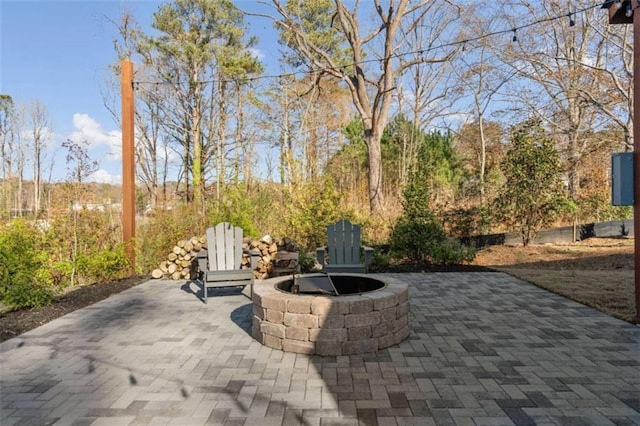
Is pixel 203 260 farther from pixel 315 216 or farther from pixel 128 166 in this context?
pixel 315 216

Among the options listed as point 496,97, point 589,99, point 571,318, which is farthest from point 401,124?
point 571,318

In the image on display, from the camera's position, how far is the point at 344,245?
17.5 ft

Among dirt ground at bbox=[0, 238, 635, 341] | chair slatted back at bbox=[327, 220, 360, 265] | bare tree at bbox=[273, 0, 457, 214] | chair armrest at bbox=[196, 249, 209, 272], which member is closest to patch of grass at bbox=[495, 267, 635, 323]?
dirt ground at bbox=[0, 238, 635, 341]

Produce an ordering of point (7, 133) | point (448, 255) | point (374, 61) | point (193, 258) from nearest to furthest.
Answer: point (193, 258) < point (448, 255) < point (374, 61) < point (7, 133)

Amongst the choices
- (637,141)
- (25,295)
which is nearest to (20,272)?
(25,295)

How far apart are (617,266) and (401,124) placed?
9.45m

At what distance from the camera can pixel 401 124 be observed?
14.8 meters

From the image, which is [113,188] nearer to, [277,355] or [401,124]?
[277,355]

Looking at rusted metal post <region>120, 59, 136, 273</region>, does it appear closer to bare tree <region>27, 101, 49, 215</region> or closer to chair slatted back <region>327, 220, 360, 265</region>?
chair slatted back <region>327, 220, 360, 265</region>

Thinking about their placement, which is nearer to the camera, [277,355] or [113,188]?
[277,355]

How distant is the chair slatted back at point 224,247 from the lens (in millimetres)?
5008

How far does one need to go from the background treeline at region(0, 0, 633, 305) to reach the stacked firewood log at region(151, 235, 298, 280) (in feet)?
1.61

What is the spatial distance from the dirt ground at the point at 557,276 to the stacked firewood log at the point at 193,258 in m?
Result: 0.44

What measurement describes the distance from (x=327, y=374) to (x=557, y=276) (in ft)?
16.0
